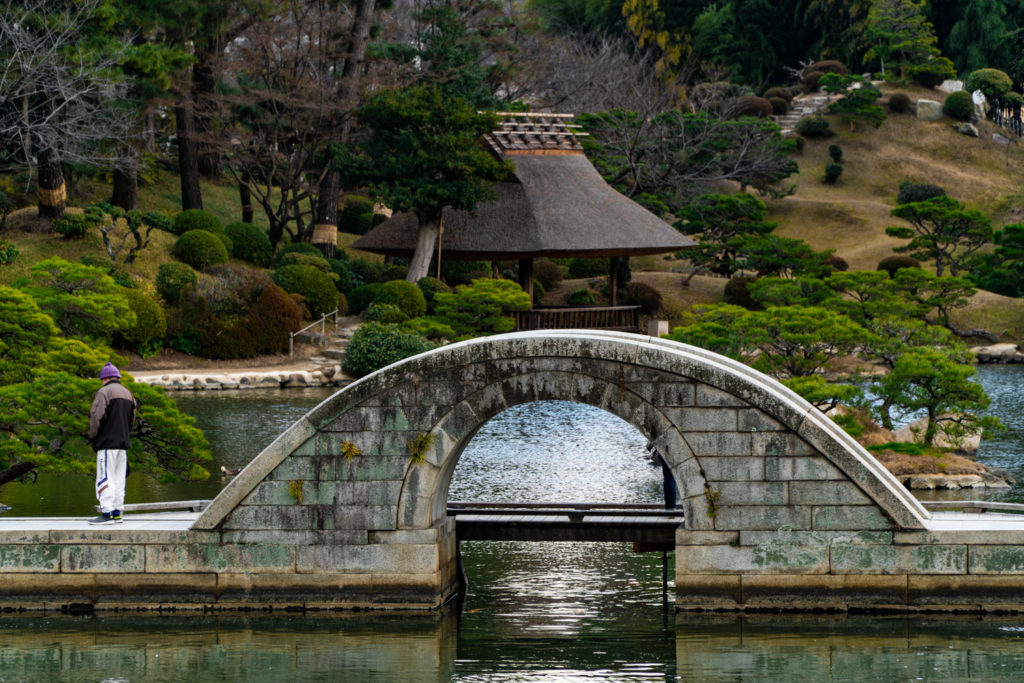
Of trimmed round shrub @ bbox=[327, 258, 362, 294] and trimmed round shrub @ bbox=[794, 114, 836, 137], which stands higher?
trimmed round shrub @ bbox=[794, 114, 836, 137]

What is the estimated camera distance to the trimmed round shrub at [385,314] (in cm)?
3353

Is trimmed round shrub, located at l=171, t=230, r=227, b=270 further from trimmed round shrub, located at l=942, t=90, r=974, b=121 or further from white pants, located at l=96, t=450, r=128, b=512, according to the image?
trimmed round shrub, located at l=942, t=90, r=974, b=121

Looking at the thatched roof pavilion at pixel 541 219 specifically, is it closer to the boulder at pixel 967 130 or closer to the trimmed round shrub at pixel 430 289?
the trimmed round shrub at pixel 430 289

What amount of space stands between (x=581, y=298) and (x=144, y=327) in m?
14.4

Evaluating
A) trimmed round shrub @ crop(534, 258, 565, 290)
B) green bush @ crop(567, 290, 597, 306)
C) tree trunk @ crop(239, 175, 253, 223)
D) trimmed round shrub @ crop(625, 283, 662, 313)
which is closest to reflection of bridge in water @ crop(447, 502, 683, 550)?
green bush @ crop(567, 290, 597, 306)

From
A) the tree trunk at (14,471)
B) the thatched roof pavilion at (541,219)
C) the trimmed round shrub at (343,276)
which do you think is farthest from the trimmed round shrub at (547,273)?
the tree trunk at (14,471)

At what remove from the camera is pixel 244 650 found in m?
12.1

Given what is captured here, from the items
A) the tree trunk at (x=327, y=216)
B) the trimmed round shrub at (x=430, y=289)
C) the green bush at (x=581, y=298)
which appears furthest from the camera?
the tree trunk at (x=327, y=216)

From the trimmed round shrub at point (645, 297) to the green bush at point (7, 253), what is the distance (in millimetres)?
18717

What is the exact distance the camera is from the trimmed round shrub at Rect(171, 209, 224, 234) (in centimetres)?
3688

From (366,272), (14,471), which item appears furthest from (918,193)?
(14,471)

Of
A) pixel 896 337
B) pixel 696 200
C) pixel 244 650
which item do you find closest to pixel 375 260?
pixel 696 200

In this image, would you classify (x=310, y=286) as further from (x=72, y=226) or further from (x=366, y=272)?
(x=72, y=226)

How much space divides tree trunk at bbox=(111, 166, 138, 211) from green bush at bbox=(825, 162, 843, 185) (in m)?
31.1
